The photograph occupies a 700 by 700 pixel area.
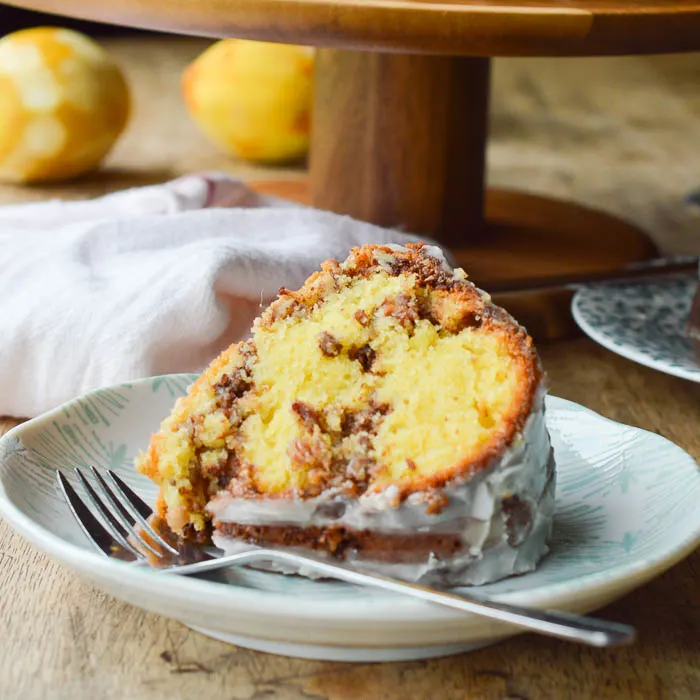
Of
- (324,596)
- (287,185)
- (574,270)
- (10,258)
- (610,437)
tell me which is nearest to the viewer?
(324,596)

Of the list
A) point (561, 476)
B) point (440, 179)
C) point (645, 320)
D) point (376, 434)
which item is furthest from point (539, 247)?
point (376, 434)

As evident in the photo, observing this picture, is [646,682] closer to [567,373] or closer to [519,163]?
[567,373]

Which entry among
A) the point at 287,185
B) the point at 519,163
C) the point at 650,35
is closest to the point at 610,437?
the point at 650,35

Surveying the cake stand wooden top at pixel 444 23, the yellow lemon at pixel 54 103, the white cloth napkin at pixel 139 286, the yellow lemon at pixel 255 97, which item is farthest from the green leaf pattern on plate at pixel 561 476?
the yellow lemon at pixel 255 97

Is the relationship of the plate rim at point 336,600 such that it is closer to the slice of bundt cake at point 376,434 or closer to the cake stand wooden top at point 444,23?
the slice of bundt cake at point 376,434

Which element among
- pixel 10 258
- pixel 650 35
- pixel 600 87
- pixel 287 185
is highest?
pixel 650 35

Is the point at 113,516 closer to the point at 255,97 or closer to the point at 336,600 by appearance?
the point at 336,600
